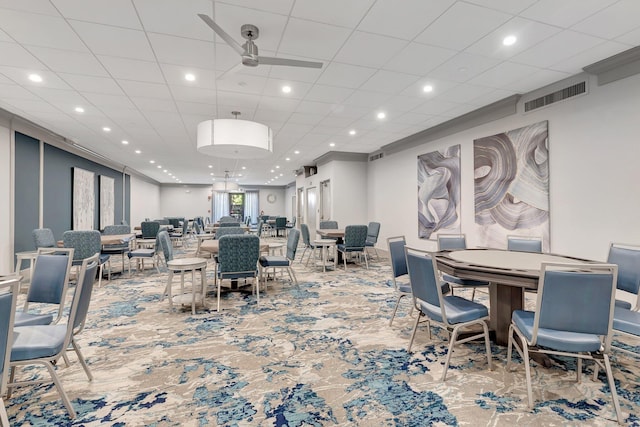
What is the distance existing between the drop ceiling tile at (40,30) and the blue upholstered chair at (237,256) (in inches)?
106

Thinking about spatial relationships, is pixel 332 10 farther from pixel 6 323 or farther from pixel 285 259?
pixel 285 259

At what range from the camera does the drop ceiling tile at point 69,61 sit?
340cm

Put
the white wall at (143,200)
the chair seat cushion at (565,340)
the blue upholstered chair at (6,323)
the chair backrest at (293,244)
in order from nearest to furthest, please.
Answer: the blue upholstered chair at (6,323)
the chair seat cushion at (565,340)
the chair backrest at (293,244)
the white wall at (143,200)

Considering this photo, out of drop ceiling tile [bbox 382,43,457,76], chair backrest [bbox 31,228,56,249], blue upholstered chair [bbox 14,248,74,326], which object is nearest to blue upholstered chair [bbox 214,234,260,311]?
blue upholstered chair [bbox 14,248,74,326]

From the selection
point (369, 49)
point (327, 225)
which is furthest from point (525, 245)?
point (327, 225)

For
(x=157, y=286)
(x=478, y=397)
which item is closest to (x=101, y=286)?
(x=157, y=286)

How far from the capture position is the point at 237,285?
17.4ft

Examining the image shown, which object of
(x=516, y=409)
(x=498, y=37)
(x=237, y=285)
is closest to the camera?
(x=516, y=409)

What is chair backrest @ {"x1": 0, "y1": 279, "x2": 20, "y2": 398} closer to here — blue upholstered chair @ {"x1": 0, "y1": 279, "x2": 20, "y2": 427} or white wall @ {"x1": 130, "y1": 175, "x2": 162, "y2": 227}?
blue upholstered chair @ {"x1": 0, "y1": 279, "x2": 20, "y2": 427}

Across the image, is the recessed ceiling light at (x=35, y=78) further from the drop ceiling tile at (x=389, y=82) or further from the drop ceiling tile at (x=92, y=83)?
the drop ceiling tile at (x=389, y=82)

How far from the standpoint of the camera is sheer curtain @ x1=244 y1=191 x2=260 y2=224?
71.1ft

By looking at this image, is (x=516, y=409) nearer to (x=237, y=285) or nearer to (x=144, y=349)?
(x=144, y=349)

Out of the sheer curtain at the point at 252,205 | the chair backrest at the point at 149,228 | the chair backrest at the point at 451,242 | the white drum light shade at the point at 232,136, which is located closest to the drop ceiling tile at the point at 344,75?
the white drum light shade at the point at 232,136

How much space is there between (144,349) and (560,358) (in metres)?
3.92
